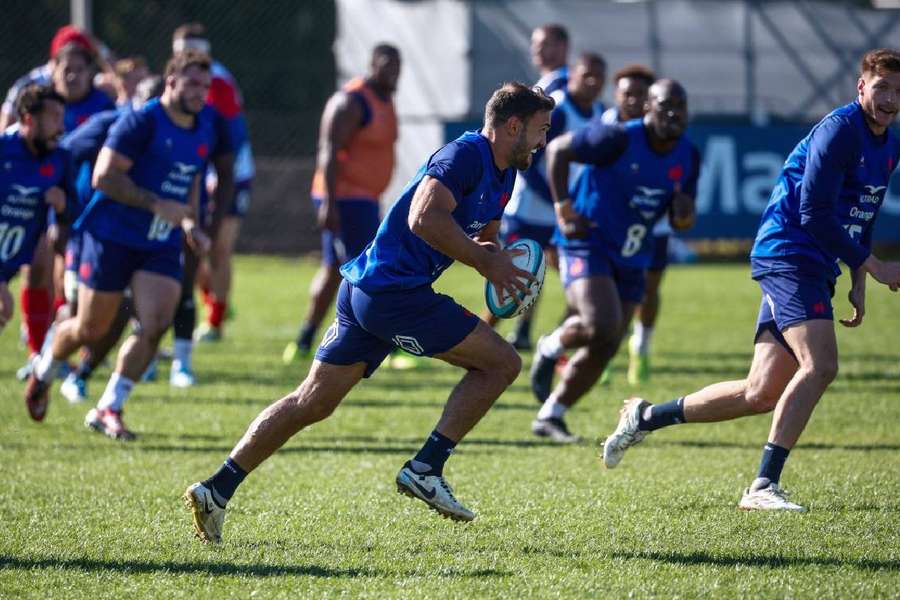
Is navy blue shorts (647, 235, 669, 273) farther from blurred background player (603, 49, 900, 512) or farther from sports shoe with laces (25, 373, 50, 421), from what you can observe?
sports shoe with laces (25, 373, 50, 421)

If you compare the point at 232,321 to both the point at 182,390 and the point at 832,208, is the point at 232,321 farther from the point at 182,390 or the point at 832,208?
the point at 832,208

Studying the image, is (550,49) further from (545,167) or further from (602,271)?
(602,271)

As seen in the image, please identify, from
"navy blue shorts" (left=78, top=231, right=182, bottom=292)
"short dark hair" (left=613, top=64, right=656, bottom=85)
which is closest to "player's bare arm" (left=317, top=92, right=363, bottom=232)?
"short dark hair" (left=613, top=64, right=656, bottom=85)

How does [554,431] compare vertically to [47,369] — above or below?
below

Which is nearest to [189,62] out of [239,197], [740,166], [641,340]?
[641,340]

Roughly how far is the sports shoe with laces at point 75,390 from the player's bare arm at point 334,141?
2407 millimetres

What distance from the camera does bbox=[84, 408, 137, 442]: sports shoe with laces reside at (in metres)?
8.33

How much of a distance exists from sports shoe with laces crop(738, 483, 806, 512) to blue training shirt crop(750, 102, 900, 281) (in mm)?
992

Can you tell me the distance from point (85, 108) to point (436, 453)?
650 cm

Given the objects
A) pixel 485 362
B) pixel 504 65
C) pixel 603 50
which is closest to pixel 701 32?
pixel 603 50

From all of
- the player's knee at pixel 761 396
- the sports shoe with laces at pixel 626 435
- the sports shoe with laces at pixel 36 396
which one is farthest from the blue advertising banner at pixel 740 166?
the player's knee at pixel 761 396

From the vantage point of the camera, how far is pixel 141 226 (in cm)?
820

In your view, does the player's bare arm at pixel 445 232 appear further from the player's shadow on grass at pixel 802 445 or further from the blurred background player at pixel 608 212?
the player's shadow on grass at pixel 802 445

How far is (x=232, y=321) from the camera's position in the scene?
48.0 ft
